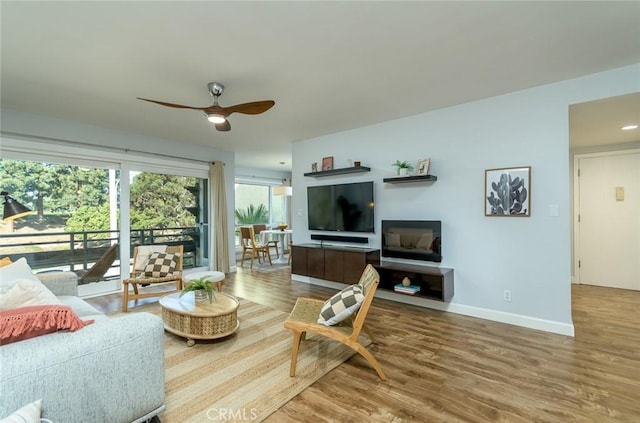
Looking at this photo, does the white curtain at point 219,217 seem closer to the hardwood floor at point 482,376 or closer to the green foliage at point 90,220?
the green foliage at point 90,220

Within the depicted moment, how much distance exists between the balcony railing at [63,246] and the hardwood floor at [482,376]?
4069 millimetres

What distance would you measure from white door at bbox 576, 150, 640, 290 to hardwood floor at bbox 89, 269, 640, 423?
58.5 inches

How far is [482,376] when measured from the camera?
83.0 inches

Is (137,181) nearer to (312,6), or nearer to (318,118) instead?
(318,118)

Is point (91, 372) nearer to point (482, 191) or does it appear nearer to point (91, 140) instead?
point (482, 191)

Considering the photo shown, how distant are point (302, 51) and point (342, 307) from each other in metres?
2.06

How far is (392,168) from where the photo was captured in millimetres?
4059

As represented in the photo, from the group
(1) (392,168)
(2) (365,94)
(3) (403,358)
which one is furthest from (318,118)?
(3) (403,358)

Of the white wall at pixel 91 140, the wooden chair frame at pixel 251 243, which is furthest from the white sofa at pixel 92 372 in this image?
the wooden chair frame at pixel 251 243

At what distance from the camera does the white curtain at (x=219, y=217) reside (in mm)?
5598

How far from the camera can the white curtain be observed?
220 inches

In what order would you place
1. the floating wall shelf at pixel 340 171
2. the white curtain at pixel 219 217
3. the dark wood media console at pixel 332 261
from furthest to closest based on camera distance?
the white curtain at pixel 219 217 → the floating wall shelf at pixel 340 171 → the dark wood media console at pixel 332 261

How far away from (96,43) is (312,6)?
1.71m

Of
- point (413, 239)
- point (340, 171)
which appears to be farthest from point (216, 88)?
point (413, 239)
